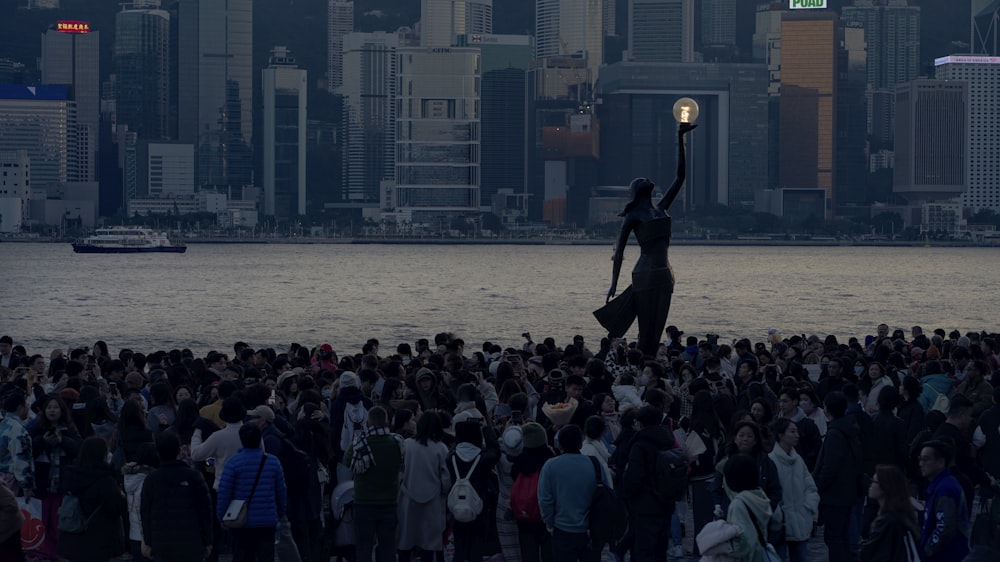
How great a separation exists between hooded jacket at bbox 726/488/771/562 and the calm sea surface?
42.1 m

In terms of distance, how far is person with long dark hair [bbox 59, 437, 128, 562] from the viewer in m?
10.1

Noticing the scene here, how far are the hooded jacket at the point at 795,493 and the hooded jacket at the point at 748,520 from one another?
1747mm

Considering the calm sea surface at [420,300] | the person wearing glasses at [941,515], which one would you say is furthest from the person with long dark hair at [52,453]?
the calm sea surface at [420,300]

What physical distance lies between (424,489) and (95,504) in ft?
7.54

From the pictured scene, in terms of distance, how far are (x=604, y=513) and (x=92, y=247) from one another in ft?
591

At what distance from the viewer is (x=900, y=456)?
11789mm

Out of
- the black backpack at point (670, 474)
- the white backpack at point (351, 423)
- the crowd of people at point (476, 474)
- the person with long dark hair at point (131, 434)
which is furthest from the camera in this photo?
the white backpack at point (351, 423)

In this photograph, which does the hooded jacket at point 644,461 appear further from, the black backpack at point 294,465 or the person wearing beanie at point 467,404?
the black backpack at point 294,465

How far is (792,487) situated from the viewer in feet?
33.6

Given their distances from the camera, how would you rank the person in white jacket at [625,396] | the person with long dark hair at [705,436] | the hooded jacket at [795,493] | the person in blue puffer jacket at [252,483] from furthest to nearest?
the person in white jacket at [625,396]
the person with long dark hair at [705,436]
the hooded jacket at [795,493]
the person in blue puffer jacket at [252,483]

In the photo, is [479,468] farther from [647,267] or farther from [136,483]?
[647,267]

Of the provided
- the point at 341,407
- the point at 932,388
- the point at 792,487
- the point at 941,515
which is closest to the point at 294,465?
the point at 341,407

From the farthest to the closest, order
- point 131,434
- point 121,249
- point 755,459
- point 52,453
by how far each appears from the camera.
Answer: point 121,249, point 52,453, point 131,434, point 755,459

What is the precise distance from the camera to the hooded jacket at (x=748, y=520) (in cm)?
828
